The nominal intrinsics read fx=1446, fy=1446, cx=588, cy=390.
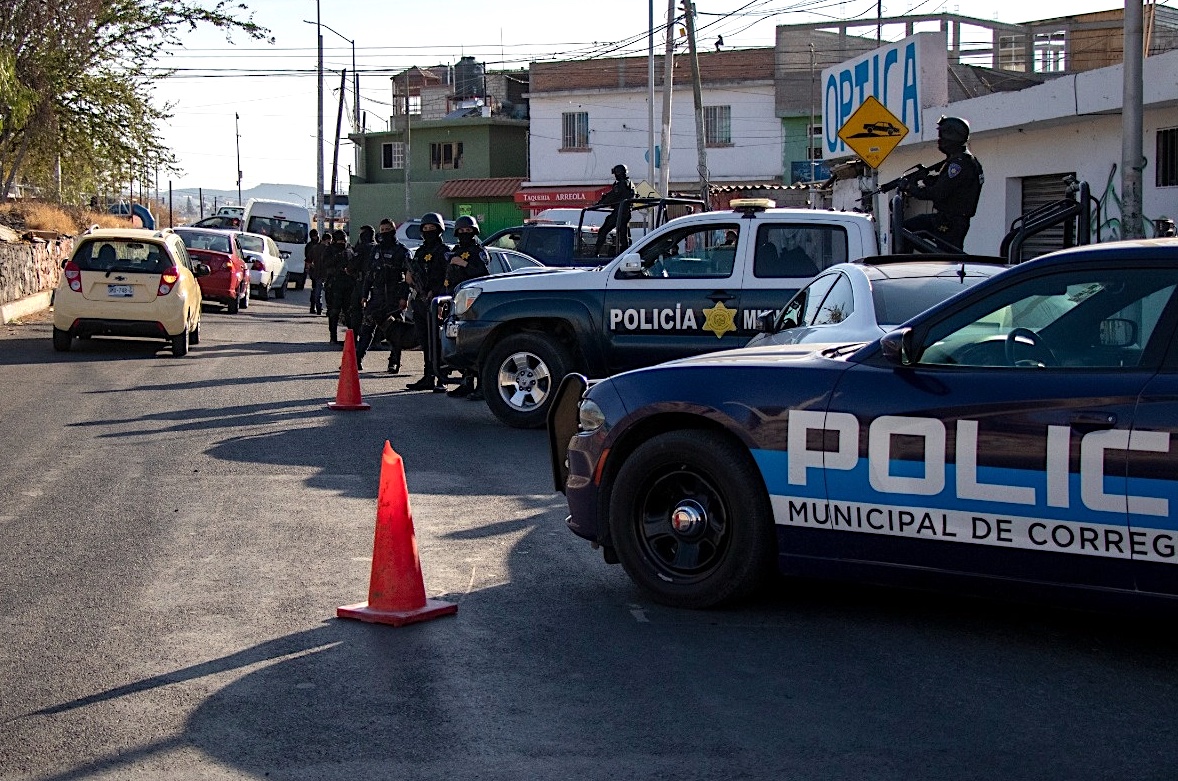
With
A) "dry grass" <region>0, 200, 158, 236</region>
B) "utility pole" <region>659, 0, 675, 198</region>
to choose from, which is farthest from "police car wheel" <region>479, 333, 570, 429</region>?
"utility pole" <region>659, 0, 675, 198</region>

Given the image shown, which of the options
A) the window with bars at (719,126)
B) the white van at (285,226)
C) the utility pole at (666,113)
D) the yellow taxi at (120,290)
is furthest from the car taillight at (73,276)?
the window with bars at (719,126)

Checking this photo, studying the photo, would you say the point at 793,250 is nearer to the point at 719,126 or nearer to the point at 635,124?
the point at 719,126

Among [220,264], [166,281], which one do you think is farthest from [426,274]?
[220,264]

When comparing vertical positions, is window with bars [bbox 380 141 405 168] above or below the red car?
above

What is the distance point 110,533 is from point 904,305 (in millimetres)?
4948

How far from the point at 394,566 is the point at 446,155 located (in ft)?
214

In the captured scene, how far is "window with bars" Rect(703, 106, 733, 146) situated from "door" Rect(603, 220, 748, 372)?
146 feet

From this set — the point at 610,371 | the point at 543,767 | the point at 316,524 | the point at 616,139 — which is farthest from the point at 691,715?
the point at 616,139

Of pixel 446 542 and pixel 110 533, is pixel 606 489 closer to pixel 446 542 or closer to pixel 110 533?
pixel 446 542

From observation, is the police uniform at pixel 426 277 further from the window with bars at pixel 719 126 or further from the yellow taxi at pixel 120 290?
the window with bars at pixel 719 126

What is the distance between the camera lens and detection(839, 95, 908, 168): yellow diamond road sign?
1647 cm

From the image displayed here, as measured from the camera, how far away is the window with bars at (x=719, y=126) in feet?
186

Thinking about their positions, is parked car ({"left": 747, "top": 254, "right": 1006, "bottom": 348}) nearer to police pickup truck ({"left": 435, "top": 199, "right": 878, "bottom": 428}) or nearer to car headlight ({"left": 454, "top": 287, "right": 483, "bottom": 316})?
police pickup truck ({"left": 435, "top": 199, "right": 878, "bottom": 428})

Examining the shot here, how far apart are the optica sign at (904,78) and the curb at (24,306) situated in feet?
45.6
